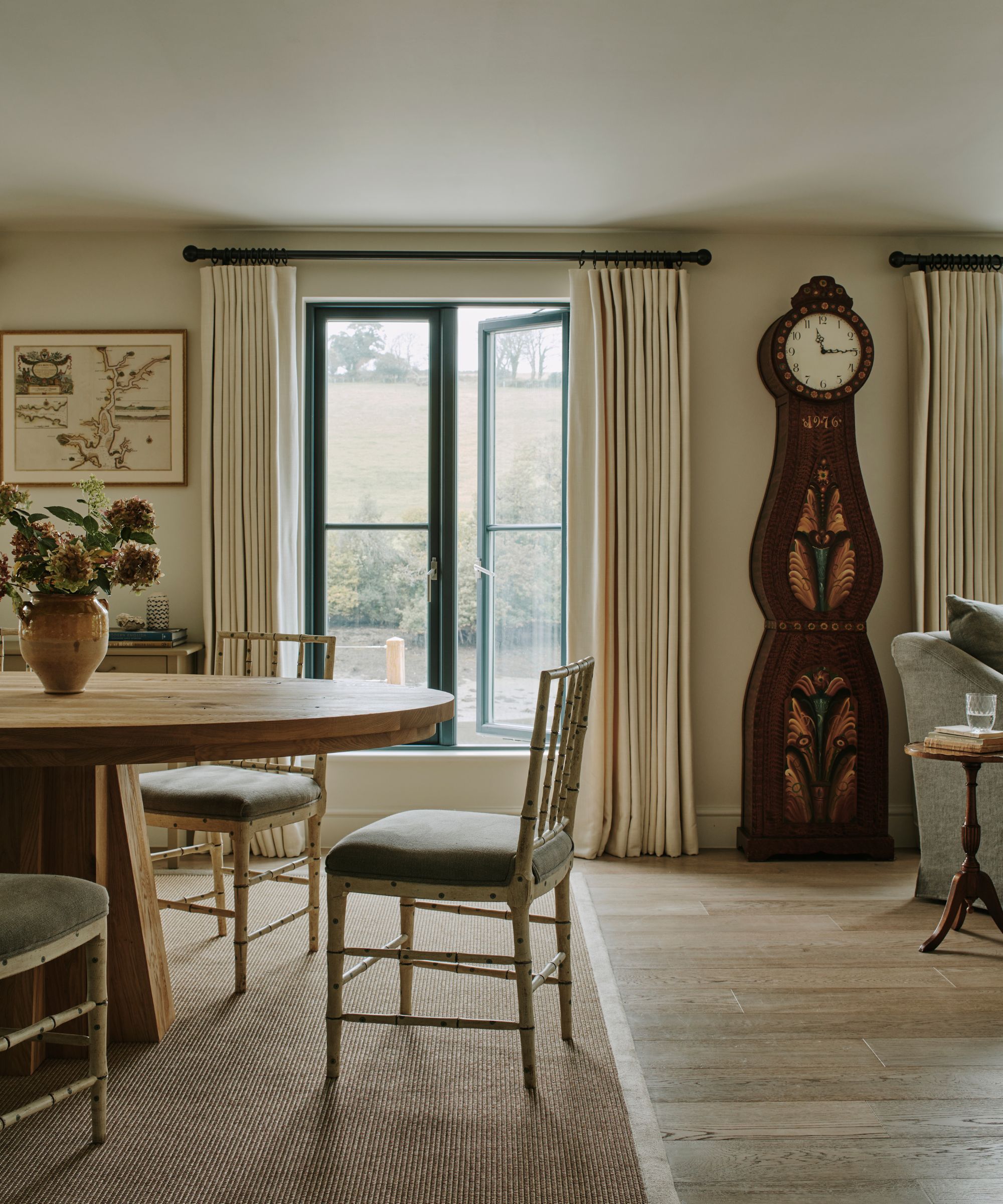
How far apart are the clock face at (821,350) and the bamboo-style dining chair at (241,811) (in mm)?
2238

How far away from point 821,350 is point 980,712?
1721 millimetres

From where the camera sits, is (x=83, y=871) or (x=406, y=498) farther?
(x=406, y=498)

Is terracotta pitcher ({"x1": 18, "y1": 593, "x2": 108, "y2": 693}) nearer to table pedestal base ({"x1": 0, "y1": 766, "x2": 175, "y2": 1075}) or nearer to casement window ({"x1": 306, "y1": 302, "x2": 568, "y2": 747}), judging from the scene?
table pedestal base ({"x1": 0, "y1": 766, "x2": 175, "y2": 1075})

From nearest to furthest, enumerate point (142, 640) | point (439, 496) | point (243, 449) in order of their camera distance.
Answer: point (142, 640) < point (243, 449) < point (439, 496)

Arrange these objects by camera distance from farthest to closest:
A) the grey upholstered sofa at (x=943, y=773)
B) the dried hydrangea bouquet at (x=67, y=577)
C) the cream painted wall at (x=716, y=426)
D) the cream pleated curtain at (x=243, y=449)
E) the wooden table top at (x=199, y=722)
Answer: the cream painted wall at (x=716, y=426) < the cream pleated curtain at (x=243, y=449) < the grey upholstered sofa at (x=943, y=773) < the dried hydrangea bouquet at (x=67, y=577) < the wooden table top at (x=199, y=722)

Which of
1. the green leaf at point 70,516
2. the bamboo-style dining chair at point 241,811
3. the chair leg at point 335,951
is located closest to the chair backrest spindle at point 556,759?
the chair leg at point 335,951

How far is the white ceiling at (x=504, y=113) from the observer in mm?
→ 2336

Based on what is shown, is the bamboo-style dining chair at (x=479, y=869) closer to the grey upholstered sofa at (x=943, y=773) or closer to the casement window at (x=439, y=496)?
the grey upholstered sofa at (x=943, y=773)

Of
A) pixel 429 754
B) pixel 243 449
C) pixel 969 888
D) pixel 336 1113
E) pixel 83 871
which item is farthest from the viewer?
pixel 429 754

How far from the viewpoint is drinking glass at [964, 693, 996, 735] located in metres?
2.56

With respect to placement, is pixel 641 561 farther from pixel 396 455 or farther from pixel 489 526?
pixel 396 455

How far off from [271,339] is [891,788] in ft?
10.8

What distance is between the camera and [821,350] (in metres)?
3.64

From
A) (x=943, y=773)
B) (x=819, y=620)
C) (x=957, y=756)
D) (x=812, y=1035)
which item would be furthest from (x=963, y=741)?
(x=819, y=620)
